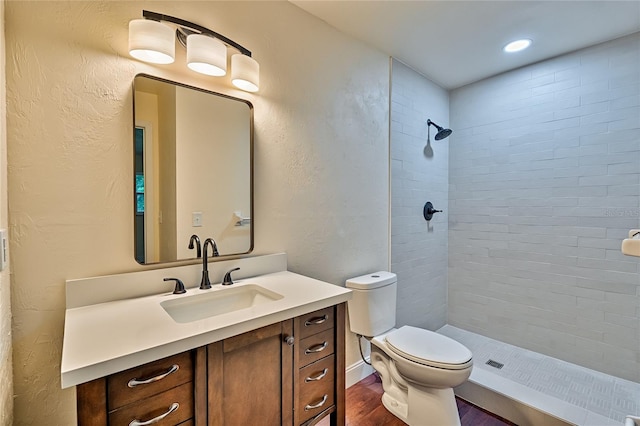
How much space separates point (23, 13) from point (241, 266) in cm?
126

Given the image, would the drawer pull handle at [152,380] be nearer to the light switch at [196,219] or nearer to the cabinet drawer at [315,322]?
the cabinet drawer at [315,322]

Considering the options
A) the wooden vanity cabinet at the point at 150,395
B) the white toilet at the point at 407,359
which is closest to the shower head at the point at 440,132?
the white toilet at the point at 407,359

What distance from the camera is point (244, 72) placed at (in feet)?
4.81

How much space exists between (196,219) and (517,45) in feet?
8.16

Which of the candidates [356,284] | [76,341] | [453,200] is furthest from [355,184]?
[76,341]

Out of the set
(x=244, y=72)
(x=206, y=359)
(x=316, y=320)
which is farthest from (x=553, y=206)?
(x=206, y=359)

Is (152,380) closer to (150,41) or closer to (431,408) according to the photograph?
(150,41)

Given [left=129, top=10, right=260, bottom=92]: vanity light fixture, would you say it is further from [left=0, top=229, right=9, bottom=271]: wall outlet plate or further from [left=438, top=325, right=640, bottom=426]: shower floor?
[left=438, top=325, right=640, bottom=426]: shower floor

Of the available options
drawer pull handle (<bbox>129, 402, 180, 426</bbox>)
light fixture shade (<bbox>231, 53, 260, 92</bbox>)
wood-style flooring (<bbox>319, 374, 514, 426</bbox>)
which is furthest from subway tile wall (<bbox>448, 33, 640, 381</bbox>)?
drawer pull handle (<bbox>129, 402, 180, 426</bbox>)

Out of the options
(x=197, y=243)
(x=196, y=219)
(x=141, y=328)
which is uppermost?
(x=196, y=219)

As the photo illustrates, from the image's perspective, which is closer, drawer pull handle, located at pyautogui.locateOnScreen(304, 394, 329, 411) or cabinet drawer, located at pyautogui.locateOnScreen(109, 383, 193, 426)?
cabinet drawer, located at pyautogui.locateOnScreen(109, 383, 193, 426)

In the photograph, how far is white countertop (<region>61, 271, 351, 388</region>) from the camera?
2.54ft

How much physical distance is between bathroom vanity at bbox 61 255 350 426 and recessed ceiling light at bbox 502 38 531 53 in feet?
7.17

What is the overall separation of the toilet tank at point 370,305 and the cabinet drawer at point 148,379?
1227 mm
